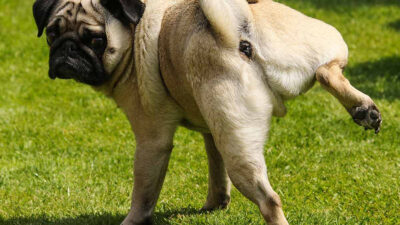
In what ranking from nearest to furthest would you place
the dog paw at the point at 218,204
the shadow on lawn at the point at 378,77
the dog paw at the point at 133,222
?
the dog paw at the point at 133,222 → the dog paw at the point at 218,204 → the shadow on lawn at the point at 378,77

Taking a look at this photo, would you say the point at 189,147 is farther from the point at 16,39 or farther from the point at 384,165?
the point at 16,39

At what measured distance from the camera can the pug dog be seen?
353 cm

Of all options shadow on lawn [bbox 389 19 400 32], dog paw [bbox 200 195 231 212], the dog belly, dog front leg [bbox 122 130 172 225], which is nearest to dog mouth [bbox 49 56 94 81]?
dog front leg [bbox 122 130 172 225]

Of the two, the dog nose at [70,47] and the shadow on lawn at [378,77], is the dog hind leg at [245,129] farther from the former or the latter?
the shadow on lawn at [378,77]

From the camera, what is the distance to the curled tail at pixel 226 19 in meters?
3.60

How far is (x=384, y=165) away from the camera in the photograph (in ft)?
18.9

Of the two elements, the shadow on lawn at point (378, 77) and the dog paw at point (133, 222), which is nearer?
the dog paw at point (133, 222)

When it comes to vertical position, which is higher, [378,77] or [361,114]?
[361,114]

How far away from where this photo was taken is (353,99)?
3453 millimetres

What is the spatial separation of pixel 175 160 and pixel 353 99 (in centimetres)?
302

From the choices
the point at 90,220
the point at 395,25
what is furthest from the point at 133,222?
the point at 395,25

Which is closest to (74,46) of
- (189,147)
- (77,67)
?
(77,67)

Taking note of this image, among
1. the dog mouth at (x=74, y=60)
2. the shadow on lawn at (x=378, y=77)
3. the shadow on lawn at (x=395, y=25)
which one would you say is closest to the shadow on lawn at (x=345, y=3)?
the shadow on lawn at (x=395, y=25)

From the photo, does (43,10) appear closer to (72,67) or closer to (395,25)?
(72,67)
